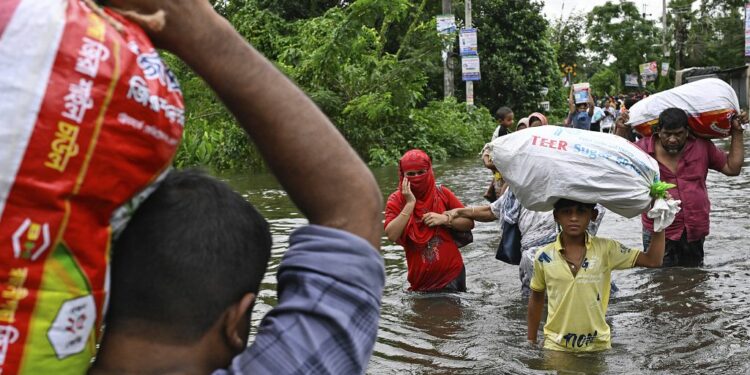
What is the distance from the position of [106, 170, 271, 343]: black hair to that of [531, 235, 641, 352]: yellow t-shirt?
3851 mm

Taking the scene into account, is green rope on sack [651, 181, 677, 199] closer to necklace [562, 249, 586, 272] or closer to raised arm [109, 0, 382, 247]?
necklace [562, 249, 586, 272]

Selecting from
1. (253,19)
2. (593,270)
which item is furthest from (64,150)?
(253,19)

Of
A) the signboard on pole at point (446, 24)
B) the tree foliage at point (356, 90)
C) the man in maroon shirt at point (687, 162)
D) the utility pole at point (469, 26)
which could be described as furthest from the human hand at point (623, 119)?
the utility pole at point (469, 26)

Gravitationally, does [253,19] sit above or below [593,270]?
above

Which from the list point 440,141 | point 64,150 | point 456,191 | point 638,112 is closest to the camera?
point 64,150

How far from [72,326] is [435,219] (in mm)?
5578

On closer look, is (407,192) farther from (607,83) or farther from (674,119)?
(607,83)

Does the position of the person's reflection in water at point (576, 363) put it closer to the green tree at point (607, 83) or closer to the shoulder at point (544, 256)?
the shoulder at point (544, 256)

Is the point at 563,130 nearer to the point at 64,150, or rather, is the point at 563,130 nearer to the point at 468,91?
the point at 64,150

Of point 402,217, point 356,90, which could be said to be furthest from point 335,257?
point 356,90

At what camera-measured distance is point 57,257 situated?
108cm

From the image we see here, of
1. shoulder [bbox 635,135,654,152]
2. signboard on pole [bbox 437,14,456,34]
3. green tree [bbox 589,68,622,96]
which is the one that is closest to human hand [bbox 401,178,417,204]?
shoulder [bbox 635,135,654,152]

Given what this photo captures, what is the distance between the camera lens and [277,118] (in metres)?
1.23

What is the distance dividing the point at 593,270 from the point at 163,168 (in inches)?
159
